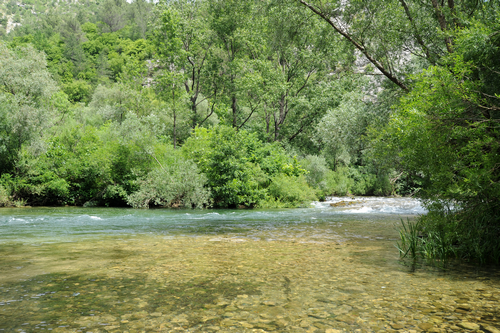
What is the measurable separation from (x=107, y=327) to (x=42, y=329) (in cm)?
62

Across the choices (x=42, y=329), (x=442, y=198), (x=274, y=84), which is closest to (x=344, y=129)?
(x=274, y=84)

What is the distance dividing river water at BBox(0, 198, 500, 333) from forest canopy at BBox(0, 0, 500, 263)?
204cm

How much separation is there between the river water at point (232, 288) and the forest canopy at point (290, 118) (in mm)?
2040

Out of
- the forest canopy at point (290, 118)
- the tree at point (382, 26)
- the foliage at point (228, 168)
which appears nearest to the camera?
the forest canopy at point (290, 118)

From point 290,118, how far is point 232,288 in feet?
107

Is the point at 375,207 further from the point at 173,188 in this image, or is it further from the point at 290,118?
the point at 290,118

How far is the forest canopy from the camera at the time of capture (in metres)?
6.71

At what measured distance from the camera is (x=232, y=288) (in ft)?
16.8

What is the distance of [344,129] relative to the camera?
28.4m

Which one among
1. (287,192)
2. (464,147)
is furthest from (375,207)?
(464,147)

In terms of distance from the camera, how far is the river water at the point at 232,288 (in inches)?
149

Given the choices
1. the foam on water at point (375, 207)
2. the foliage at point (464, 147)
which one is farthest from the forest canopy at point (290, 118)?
the foam on water at point (375, 207)

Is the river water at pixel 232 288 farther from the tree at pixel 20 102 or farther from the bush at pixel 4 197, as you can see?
the tree at pixel 20 102

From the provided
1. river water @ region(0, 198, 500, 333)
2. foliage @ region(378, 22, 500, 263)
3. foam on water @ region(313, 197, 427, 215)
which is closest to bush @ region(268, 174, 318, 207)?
A: foam on water @ region(313, 197, 427, 215)
